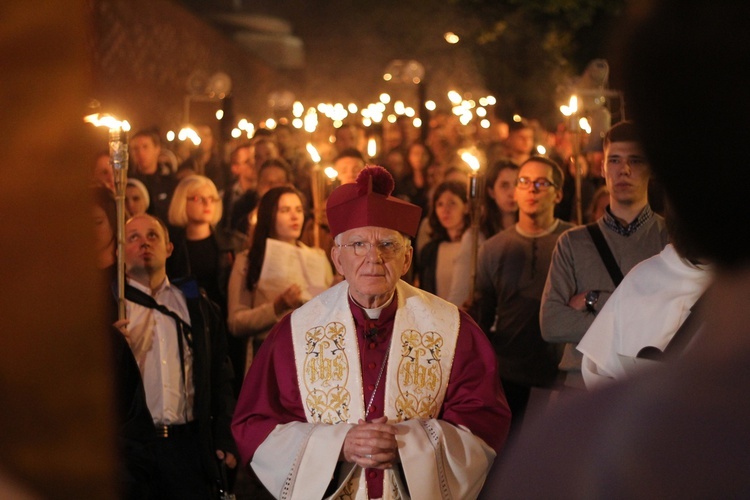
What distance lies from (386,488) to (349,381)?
0.47 m

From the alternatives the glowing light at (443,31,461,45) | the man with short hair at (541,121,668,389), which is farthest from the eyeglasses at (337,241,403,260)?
the glowing light at (443,31,461,45)

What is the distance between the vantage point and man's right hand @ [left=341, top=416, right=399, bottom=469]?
435 centimetres

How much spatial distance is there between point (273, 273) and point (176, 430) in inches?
77.8

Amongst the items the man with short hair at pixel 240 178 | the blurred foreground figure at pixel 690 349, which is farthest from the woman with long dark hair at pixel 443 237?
the blurred foreground figure at pixel 690 349

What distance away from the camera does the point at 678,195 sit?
1303 mm

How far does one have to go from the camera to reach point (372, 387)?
15.6 ft

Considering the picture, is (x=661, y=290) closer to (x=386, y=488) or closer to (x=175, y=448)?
(x=386, y=488)

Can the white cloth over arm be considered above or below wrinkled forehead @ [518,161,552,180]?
below

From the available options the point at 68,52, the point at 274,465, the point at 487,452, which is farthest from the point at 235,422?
the point at 68,52

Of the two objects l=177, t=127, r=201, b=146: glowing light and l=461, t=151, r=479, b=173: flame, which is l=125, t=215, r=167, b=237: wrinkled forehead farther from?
l=177, t=127, r=201, b=146: glowing light

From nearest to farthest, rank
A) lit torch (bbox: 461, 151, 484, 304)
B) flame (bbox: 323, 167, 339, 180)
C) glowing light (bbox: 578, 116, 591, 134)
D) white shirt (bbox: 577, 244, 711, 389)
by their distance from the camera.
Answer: white shirt (bbox: 577, 244, 711, 389) < lit torch (bbox: 461, 151, 484, 304) < flame (bbox: 323, 167, 339, 180) < glowing light (bbox: 578, 116, 591, 134)

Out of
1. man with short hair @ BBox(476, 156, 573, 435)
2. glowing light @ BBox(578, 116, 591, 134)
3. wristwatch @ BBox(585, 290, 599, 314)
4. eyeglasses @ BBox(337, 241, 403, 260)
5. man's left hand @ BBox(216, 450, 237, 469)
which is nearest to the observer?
eyeglasses @ BBox(337, 241, 403, 260)

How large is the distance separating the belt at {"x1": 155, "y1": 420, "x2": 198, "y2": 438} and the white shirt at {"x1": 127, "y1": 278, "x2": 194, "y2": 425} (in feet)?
0.08

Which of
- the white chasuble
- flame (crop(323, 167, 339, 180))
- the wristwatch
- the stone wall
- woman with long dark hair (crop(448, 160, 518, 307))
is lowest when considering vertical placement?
the white chasuble
